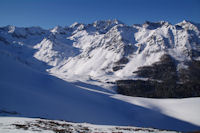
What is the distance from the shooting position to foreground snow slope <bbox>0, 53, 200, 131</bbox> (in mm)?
45625

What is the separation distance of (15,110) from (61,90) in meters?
31.3

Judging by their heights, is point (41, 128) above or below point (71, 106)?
below

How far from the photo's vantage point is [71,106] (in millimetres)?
55906

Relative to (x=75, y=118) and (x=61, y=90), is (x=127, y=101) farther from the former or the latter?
(x=75, y=118)

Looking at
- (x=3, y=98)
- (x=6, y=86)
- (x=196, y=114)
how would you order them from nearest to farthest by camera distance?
1. (x=3, y=98)
2. (x=6, y=86)
3. (x=196, y=114)

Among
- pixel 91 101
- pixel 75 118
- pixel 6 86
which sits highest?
pixel 6 86

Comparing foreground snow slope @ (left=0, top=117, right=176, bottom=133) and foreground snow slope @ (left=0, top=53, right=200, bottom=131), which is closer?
foreground snow slope @ (left=0, top=117, right=176, bottom=133)

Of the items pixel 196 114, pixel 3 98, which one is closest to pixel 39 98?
pixel 3 98

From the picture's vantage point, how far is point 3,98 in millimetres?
44656

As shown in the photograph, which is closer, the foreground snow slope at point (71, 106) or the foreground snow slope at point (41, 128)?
the foreground snow slope at point (41, 128)

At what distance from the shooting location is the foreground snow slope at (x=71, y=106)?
45.6 m

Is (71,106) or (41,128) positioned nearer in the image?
(41,128)

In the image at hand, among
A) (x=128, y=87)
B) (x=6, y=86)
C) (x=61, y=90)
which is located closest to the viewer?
(x=6, y=86)

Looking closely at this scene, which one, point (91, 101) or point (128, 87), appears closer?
point (91, 101)
